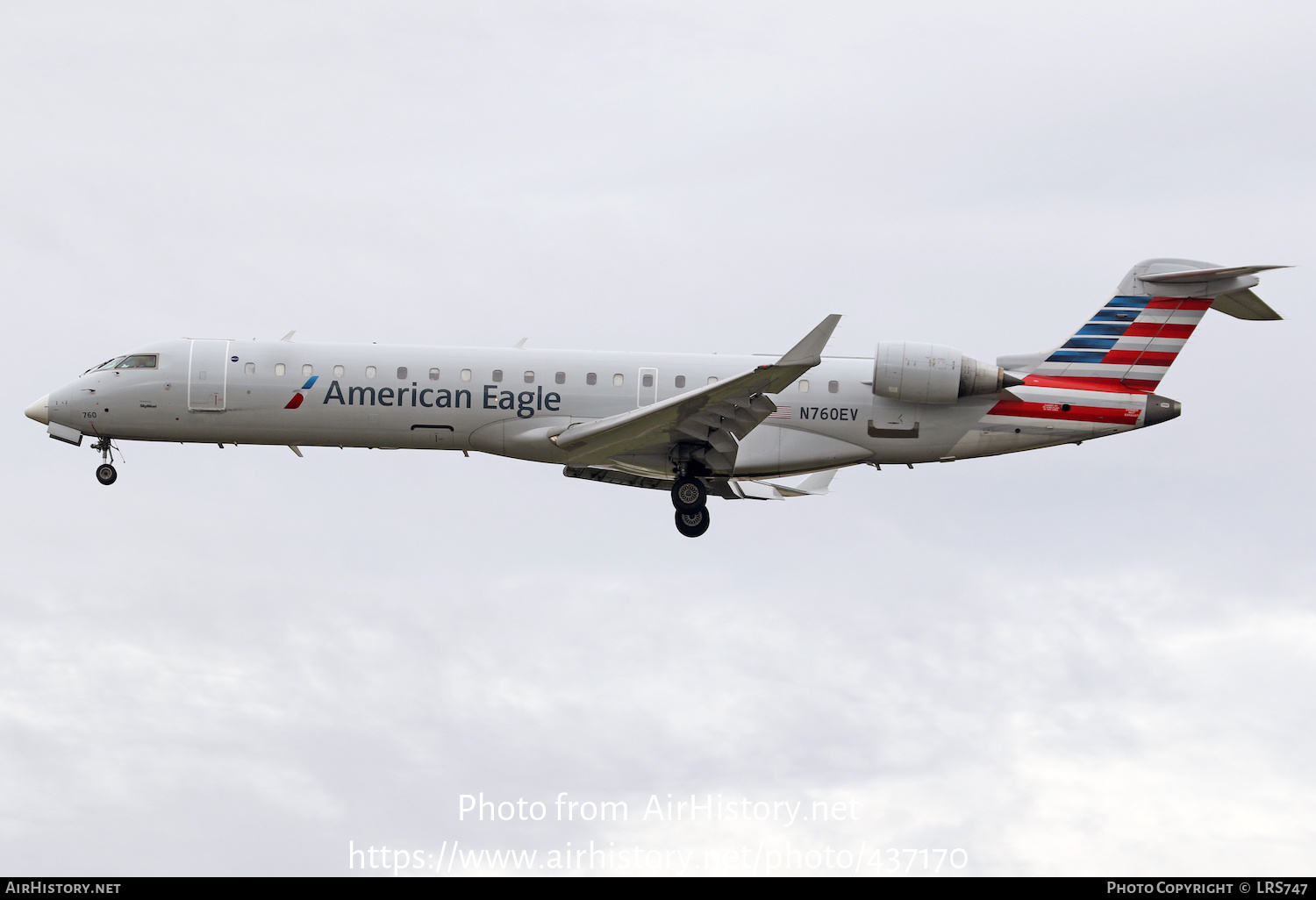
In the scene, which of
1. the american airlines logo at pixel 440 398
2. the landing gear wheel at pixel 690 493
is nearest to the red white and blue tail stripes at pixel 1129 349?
the landing gear wheel at pixel 690 493

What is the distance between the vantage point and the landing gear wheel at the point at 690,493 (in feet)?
87.2

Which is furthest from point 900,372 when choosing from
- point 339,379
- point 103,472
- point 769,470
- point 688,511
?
point 103,472

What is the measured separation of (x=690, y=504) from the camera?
26625mm

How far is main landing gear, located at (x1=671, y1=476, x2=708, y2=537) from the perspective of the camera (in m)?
26.6

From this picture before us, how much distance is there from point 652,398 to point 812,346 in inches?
192

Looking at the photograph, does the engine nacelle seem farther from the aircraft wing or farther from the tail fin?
the aircraft wing

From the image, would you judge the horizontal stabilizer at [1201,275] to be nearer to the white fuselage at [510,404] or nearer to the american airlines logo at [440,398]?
the white fuselage at [510,404]

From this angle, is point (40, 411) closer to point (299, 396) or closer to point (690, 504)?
point (299, 396)

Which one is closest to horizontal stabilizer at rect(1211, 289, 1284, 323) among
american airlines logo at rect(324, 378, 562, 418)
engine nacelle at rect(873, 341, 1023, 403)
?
engine nacelle at rect(873, 341, 1023, 403)

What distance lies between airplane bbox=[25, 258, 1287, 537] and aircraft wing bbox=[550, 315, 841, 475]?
13 cm

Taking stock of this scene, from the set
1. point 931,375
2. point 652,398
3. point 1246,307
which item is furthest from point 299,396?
point 1246,307

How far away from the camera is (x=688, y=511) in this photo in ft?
87.7

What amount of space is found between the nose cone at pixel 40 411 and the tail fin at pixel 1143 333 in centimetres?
2025

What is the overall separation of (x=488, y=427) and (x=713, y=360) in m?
4.73
